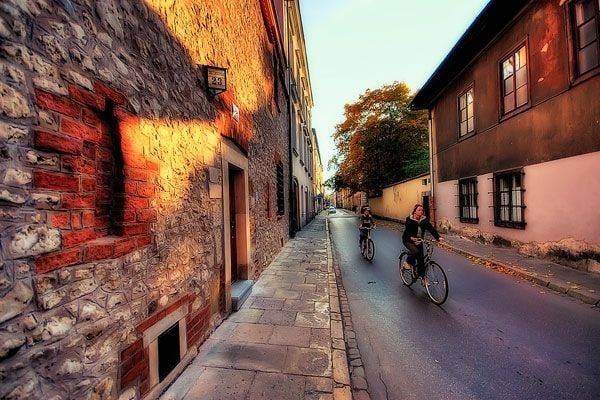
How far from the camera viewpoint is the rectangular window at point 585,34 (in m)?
6.11

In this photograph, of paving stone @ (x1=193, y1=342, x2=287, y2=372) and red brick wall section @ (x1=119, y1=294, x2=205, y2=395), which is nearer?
red brick wall section @ (x1=119, y1=294, x2=205, y2=395)

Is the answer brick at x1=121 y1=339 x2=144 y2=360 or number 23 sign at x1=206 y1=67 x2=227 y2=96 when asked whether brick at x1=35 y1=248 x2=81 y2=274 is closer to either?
brick at x1=121 y1=339 x2=144 y2=360

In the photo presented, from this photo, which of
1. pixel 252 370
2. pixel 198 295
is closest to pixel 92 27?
pixel 198 295

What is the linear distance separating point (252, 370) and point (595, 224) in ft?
23.7

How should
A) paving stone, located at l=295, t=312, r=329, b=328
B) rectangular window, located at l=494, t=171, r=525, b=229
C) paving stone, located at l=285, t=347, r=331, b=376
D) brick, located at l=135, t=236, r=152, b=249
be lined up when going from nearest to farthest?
brick, located at l=135, t=236, r=152, b=249
paving stone, located at l=285, t=347, r=331, b=376
paving stone, located at l=295, t=312, r=329, b=328
rectangular window, located at l=494, t=171, r=525, b=229

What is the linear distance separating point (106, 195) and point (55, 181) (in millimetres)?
509

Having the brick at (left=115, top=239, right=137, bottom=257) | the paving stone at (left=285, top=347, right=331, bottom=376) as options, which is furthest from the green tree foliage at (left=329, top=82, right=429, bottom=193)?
the brick at (left=115, top=239, right=137, bottom=257)

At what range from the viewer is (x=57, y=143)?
1641 millimetres

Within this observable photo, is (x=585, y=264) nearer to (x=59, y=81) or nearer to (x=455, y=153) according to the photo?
(x=455, y=153)

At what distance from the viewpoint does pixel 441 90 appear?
13.6 m

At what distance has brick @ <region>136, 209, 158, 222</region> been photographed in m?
2.34

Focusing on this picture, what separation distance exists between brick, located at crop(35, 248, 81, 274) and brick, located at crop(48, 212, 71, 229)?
5.9 inches

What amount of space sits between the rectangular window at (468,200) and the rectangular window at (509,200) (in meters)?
1.27

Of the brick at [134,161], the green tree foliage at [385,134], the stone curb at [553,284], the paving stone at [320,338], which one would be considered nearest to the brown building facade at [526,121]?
the stone curb at [553,284]
